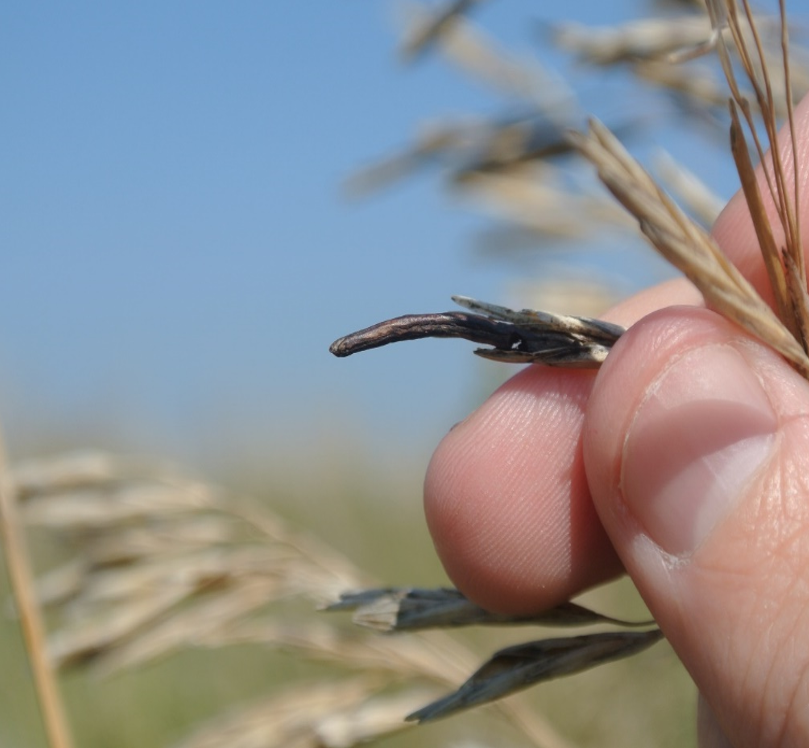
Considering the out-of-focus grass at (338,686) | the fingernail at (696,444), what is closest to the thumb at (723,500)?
the fingernail at (696,444)

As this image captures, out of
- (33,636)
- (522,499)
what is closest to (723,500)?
(522,499)

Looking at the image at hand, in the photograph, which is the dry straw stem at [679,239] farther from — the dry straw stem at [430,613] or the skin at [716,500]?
the dry straw stem at [430,613]

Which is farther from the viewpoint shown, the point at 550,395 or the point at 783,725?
the point at 550,395

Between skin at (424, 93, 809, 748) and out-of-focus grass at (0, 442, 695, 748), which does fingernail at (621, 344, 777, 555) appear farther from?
out-of-focus grass at (0, 442, 695, 748)

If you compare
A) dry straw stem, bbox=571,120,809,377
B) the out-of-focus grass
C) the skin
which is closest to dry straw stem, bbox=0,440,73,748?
the out-of-focus grass

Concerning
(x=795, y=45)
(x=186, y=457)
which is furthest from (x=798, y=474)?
(x=186, y=457)

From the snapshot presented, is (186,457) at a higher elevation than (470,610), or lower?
lower

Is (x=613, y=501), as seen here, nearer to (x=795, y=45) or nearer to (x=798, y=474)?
(x=798, y=474)

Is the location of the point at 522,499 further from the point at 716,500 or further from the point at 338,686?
the point at 338,686
